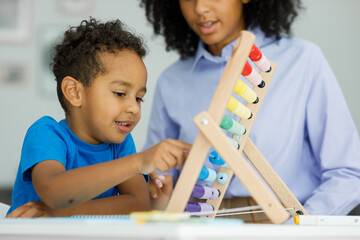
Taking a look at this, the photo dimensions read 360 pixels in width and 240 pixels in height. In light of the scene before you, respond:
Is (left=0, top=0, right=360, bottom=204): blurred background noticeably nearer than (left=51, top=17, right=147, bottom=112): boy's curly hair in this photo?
No

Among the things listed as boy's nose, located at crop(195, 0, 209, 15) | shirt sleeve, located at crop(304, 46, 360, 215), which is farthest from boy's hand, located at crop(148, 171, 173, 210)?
boy's nose, located at crop(195, 0, 209, 15)

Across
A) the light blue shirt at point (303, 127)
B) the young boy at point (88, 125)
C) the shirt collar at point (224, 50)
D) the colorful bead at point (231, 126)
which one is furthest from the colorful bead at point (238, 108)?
the shirt collar at point (224, 50)

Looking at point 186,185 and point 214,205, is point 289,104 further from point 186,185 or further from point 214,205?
point 186,185

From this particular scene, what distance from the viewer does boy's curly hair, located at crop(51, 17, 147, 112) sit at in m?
1.26

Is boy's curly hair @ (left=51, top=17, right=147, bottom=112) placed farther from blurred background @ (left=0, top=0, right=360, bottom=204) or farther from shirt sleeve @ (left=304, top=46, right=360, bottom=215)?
blurred background @ (left=0, top=0, right=360, bottom=204)

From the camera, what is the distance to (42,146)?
108cm

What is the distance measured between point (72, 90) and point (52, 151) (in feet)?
0.77

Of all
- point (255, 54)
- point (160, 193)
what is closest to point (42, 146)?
point (160, 193)

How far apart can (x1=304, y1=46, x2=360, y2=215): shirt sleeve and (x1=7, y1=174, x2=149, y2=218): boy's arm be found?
1.90 feet

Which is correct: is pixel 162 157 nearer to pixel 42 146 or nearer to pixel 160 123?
pixel 42 146

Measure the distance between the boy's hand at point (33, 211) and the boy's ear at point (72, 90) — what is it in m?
0.28

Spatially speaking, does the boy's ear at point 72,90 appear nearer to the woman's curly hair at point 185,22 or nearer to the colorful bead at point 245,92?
the colorful bead at point 245,92

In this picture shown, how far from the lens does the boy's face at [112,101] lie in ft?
3.98

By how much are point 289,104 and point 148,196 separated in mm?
676
